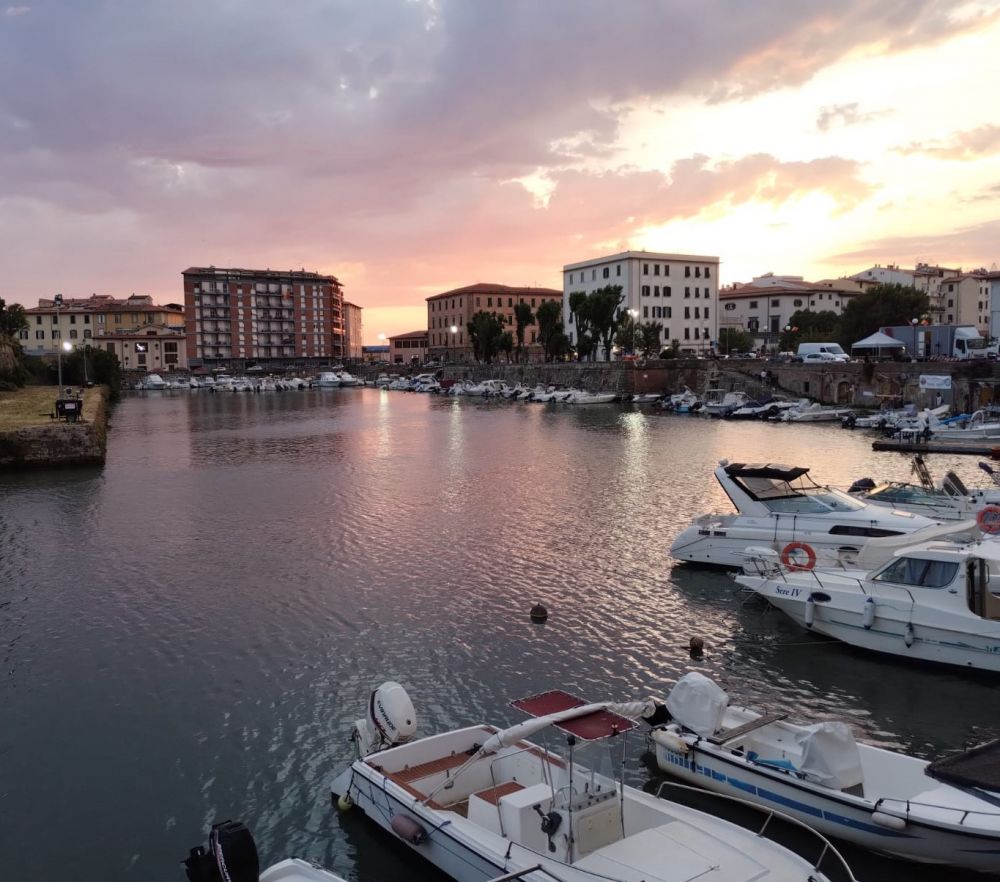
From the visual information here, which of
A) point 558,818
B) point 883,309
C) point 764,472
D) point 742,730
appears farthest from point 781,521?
point 883,309

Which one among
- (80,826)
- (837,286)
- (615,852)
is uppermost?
(837,286)

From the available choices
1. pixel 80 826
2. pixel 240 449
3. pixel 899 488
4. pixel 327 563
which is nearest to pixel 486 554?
pixel 327 563

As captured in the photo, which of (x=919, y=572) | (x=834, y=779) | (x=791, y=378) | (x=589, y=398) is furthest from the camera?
(x=589, y=398)

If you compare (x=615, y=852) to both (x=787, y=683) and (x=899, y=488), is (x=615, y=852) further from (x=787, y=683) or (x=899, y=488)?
(x=899, y=488)

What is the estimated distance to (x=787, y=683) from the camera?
49.7 feet

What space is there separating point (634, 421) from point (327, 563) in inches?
1831

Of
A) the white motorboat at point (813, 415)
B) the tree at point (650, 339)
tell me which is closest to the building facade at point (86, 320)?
the tree at point (650, 339)

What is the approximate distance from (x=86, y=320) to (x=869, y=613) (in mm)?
175080

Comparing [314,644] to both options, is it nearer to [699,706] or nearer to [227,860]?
[699,706]

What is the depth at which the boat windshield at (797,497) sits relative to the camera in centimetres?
2214

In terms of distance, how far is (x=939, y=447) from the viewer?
149 ft

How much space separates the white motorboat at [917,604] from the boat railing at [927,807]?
587cm

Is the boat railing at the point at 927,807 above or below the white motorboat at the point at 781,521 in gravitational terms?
below

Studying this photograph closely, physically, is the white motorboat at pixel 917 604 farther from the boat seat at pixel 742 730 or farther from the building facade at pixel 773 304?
the building facade at pixel 773 304
